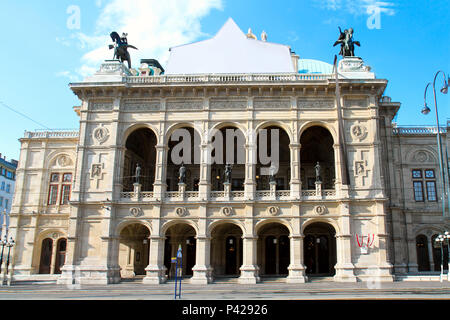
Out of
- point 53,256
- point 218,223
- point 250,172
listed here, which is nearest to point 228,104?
point 250,172

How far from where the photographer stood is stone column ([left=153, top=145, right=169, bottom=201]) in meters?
28.2

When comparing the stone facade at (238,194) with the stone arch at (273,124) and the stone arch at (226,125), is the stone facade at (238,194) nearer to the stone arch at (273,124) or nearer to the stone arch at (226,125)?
the stone arch at (273,124)

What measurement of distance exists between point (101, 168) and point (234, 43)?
1582 centimetres

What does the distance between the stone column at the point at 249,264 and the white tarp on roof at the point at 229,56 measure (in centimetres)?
1458

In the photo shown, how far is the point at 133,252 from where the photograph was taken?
1250 inches

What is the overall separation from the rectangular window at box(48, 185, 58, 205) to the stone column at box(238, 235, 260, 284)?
18.8 metres

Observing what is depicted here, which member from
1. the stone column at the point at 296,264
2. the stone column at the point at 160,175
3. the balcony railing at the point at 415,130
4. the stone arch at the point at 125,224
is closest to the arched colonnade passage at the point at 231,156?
the stone column at the point at 160,175

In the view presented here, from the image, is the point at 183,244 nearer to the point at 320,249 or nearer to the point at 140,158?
the point at 140,158

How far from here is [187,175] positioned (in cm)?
3381

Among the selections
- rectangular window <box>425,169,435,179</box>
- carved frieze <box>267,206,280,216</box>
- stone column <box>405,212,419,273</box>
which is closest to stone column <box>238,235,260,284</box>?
carved frieze <box>267,206,280,216</box>

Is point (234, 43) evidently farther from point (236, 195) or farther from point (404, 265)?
point (404, 265)

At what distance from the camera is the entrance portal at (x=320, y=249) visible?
31.1m

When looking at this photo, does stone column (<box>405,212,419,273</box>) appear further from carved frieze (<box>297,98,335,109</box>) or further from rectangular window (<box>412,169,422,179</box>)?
carved frieze (<box>297,98,335,109</box>)
